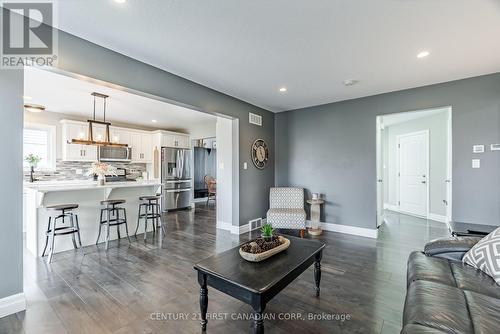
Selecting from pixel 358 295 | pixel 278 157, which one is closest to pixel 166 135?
pixel 278 157

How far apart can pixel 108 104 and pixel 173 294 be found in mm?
4195

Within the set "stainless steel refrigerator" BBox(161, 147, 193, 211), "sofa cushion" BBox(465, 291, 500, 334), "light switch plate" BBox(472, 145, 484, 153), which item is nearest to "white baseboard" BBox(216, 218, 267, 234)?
"stainless steel refrigerator" BBox(161, 147, 193, 211)

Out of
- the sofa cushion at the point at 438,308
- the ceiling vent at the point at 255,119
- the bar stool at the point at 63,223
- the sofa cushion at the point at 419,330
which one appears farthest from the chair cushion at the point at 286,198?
the sofa cushion at the point at 419,330

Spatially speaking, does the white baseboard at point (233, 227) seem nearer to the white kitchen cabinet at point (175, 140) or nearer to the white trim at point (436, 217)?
the white kitchen cabinet at point (175, 140)

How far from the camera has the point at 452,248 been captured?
6.39 ft

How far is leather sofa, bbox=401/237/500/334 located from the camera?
1107mm

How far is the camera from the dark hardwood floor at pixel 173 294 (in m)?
1.80

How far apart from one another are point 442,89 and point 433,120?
231 centimetres

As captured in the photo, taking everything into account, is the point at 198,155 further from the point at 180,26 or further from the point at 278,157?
the point at 180,26

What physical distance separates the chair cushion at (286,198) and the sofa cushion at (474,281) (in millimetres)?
2939

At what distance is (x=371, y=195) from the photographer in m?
4.18

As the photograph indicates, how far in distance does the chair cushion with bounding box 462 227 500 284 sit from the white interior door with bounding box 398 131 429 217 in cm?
458

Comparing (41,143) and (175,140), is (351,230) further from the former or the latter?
(41,143)

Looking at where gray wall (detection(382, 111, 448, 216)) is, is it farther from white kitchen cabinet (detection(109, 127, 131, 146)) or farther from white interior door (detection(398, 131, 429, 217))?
white kitchen cabinet (detection(109, 127, 131, 146))
